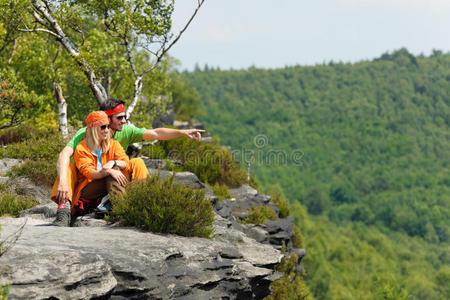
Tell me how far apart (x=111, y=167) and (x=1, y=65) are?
1563 centimetres

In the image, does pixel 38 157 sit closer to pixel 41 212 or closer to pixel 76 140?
pixel 41 212

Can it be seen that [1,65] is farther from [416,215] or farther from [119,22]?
[416,215]

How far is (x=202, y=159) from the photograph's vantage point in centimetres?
1597

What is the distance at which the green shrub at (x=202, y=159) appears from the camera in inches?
613

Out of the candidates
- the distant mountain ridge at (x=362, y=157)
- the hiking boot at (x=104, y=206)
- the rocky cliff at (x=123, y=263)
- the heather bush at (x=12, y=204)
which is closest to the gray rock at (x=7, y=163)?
the heather bush at (x=12, y=204)

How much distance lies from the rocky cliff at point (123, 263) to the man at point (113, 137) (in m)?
0.43

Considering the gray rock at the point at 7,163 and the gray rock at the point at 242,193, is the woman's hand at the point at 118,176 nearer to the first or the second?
the gray rock at the point at 7,163

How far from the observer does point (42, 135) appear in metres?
15.4

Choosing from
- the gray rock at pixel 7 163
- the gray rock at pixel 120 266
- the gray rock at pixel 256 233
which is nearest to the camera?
the gray rock at pixel 120 266

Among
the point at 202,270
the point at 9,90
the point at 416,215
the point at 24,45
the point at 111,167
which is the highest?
the point at 24,45

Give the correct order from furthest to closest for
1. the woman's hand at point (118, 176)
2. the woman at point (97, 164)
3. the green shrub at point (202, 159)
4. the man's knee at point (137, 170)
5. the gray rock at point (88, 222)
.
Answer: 1. the green shrub at point (202, 159)
2. the man's knee at point (137, 170)
3. the gray rock at point (88, 222)
4. the woman at point (97, 164)
5. the woman's hand at point (118, 176)

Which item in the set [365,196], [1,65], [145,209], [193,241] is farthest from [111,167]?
[365,196]

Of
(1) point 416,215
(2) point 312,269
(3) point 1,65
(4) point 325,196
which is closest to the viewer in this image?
(3) point 1,65

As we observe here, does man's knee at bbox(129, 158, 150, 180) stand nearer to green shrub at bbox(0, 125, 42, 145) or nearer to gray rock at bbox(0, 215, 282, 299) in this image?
gray rock at bbox(0, 215, 282, 299)
